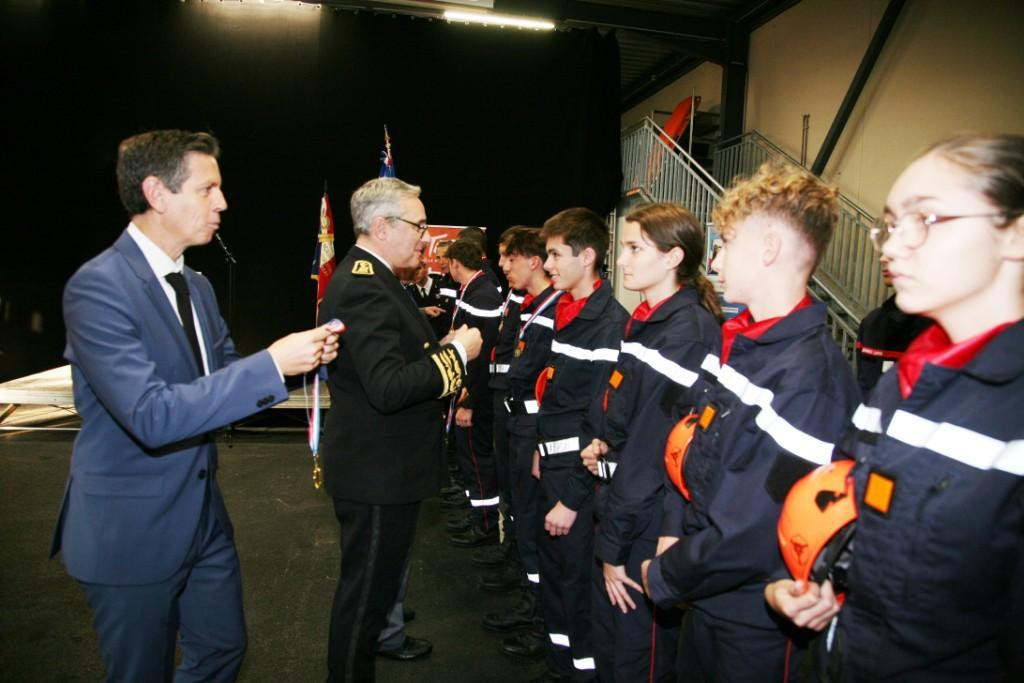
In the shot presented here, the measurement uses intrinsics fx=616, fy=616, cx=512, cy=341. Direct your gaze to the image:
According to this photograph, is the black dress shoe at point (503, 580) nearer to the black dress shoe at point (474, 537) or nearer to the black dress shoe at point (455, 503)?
the black dress shoe at point (474, 537)

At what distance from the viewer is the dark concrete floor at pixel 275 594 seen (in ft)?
8.38

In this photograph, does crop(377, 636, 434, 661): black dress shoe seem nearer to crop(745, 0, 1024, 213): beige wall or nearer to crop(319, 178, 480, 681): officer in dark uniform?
crop(319, 178, 480, 681): officer in dark uniform

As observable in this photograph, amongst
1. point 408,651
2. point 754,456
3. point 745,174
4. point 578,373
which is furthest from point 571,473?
point 745,174

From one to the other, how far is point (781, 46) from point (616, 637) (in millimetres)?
9107

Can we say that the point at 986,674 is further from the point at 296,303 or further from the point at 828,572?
the point at 296,303

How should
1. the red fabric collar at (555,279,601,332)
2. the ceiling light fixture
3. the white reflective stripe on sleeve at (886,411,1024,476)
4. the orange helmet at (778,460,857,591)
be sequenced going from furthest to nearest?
the ceiling light fixture < the red fabric collar at (555,279,601,332) < the orange helmet at (778,460,857,591) < the white reflective stripe on sleeve at (886,411,1024,476)

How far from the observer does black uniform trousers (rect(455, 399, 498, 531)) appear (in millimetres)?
4113

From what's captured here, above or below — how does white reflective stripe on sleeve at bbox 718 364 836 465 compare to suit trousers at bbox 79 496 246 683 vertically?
above

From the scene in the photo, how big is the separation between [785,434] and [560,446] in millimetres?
1196

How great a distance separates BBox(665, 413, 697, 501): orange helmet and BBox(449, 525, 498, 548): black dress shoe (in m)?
2.59

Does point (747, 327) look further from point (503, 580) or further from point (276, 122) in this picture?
point (276, 122)

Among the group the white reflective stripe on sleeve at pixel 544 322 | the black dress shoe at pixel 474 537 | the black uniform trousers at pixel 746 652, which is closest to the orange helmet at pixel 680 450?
the black uniform trousers at pixel 746 652

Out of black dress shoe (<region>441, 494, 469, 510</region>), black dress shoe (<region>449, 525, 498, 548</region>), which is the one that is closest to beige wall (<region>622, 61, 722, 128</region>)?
black dress shoe (<region>441, 494, 469, 510</region>)

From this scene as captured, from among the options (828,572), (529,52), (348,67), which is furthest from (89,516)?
(529,52)
